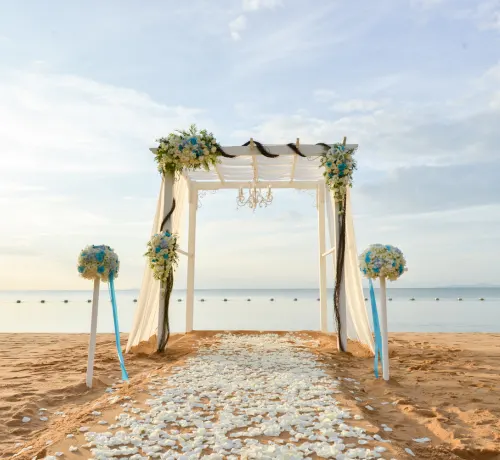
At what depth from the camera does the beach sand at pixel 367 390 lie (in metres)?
3.14

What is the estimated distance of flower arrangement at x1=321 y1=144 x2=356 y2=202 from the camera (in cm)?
700

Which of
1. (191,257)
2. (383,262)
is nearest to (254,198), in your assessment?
(191,257)

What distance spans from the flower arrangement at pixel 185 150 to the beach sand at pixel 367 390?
3353mm

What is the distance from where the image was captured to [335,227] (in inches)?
291

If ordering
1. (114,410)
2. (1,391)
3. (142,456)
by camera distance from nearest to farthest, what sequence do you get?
1. (142,456)
2. (114,410)
3. (1,391)

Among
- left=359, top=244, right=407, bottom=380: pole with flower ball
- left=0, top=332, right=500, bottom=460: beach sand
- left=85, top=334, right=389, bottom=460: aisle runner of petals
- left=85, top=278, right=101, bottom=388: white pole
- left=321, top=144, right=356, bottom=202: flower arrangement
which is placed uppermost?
left=321, top=144, right=356, bottom=202: flower arrangement

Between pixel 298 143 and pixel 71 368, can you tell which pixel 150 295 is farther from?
pixel 298 143

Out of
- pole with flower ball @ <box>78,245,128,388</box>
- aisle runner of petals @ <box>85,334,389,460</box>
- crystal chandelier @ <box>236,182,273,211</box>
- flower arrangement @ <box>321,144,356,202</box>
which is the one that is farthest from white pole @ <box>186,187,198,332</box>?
pole with flower ball @ <box>78,245,128,388</box>

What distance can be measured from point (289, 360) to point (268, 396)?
6.98ft

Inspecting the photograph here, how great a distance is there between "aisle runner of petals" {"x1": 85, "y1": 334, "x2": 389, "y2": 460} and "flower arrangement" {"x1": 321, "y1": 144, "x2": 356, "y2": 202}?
317 centimetres

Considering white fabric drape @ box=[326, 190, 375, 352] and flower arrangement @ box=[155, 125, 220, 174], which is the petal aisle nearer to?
white fabric drape @ box=[326, 190, 375, 352]

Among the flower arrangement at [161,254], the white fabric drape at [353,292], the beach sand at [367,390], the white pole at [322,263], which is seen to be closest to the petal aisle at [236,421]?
the beach sand at [367,390]

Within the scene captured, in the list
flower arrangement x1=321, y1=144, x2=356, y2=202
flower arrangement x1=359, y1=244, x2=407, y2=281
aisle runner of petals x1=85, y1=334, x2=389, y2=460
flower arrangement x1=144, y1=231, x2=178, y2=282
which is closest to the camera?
aisle runner of petals x1=85, y1=334, x2=389, y2=460

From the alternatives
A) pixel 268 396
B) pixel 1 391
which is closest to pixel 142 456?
pixel 268 396
